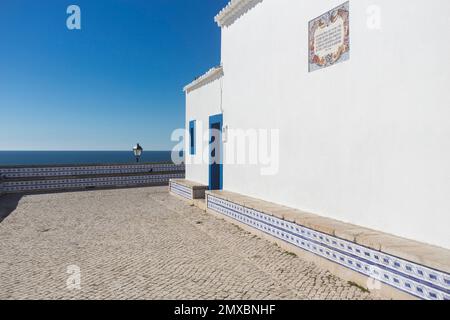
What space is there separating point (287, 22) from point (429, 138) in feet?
10.1

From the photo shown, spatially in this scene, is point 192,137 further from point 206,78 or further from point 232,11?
point 232,11

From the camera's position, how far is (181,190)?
31.9ft

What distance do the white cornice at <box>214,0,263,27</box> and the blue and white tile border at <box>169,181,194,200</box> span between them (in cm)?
412

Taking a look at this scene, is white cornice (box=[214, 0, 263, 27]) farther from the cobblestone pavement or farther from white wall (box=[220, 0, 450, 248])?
the cobblestone pavement

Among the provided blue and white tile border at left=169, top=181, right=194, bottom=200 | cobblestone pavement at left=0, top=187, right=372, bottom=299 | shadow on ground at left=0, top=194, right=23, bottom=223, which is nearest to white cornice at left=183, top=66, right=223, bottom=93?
blue and white tile border at left=169, top=181, right=194, bottom=200

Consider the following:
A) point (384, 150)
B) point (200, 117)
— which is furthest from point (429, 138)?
point (200, 117)

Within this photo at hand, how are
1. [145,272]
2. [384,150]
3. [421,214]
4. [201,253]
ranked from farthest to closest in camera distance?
[201,253], [145,272], [384,150], [421,214]

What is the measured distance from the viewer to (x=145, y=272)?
13.0 feet

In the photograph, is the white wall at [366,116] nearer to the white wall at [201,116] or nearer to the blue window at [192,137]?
the white wall at [201,116]

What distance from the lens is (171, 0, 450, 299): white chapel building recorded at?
10.2ft

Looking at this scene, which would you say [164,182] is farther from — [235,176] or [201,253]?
[201,253]

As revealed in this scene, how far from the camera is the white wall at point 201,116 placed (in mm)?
8531

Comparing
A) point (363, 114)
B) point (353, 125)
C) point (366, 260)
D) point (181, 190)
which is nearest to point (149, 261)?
point (366, 260)

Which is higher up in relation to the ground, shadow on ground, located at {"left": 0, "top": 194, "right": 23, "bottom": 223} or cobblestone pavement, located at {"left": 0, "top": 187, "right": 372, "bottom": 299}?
shadow on ground, located at {"left": 0, "top": 194, "right": 23, "bottom": 223}
